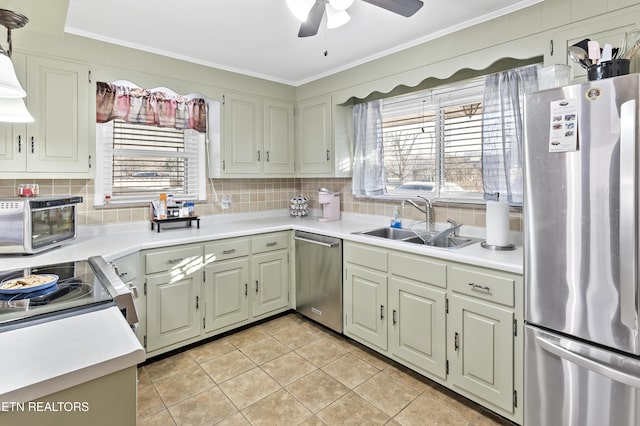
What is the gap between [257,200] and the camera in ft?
12.6

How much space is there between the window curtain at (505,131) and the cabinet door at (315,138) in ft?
4.69

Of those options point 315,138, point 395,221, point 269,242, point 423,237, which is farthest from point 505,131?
A: point 269,242

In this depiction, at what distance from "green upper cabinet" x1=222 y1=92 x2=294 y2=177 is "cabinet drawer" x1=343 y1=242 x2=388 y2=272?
4.27ft

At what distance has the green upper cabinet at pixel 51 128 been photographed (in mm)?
2217

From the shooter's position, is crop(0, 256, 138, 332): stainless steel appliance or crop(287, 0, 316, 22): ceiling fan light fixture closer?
crop(0, 256, 138, 332): stainless steel appliance

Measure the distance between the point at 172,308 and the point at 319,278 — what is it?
47.3 inches

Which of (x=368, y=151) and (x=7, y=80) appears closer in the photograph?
(x=7, y=80)

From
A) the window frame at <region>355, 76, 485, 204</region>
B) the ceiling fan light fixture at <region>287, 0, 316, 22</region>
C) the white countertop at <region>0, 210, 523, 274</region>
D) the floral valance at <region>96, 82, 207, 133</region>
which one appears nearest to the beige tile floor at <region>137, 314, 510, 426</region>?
the white countertop at <region>0, 210, 523, 274</region>

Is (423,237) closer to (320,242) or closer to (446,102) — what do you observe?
(320,242)

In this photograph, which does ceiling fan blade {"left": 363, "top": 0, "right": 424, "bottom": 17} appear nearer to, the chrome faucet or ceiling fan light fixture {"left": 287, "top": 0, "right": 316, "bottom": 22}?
ceiling fan light fixture {"left": 287, "top": 0, "right": 316, "bottom": 22}

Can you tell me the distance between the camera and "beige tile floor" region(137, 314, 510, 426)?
2.01 metres


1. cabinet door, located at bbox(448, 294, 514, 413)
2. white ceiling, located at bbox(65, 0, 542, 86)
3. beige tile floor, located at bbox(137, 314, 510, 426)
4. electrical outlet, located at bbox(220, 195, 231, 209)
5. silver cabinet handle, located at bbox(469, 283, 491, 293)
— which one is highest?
white ceiling, located at bbox(65, 0, 542, 86)

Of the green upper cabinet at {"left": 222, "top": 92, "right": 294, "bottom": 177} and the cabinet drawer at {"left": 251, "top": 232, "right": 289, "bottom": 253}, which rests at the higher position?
the green upper cabinet at {"left": 222, "top": 92, "right": 294, "bottom": 177}

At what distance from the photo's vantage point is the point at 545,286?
1.58 m
